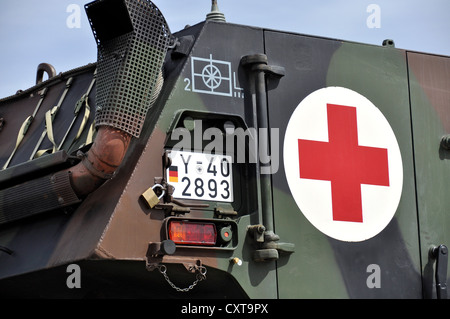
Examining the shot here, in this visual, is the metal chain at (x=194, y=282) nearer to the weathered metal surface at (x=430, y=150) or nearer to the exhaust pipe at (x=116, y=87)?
the exhaust pipe at (x=116, y=87)

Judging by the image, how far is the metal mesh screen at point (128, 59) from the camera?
20.2 ft

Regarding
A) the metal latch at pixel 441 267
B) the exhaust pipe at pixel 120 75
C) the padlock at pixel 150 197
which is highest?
the exhaust pipe at pixel 120 75

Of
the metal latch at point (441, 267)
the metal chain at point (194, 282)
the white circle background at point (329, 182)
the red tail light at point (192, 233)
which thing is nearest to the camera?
the metal chain at point (194, 282)

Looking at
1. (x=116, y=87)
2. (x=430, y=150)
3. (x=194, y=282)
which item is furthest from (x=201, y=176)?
(x=430, y=150)

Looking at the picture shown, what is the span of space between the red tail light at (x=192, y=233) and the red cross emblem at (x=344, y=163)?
843 millimetres

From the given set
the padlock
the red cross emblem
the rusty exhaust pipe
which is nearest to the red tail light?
the padlock

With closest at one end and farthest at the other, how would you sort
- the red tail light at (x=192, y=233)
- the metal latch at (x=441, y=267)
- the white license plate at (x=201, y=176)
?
the red tail light at (x=192, y=233), the white license plate at (x=201, y=176), the metal latch at (x=441, y=267)

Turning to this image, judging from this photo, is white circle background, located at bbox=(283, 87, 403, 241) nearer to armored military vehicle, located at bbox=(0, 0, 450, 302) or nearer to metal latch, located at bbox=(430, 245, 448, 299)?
armored military vehicle, located at bbox=(0, 0, 450, 302)

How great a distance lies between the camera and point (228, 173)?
258 inches

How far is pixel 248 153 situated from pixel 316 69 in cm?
91

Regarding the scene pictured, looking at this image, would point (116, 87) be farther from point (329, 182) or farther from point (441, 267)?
point (441, 267)

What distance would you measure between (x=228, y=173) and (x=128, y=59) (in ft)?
3.32

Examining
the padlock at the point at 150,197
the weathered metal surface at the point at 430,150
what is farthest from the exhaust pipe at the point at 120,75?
the weathered metal surface at the point at 430,150
